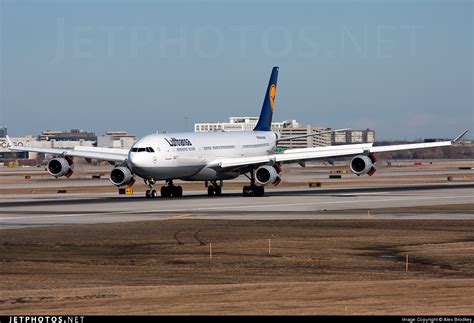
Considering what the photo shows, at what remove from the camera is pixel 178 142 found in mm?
79125

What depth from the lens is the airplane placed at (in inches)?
3017

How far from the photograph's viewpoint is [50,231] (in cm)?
5000

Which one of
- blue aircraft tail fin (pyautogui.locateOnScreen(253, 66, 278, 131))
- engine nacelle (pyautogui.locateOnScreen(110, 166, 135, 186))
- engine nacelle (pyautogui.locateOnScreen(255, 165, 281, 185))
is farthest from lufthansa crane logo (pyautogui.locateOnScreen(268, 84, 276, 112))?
engine nacelle (pyautogui.locateOnScreen(110, 166, 135, 186))

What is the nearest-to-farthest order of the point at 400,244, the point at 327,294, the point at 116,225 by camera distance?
the point at 327,294
the point at 400,244
the point at 116,225

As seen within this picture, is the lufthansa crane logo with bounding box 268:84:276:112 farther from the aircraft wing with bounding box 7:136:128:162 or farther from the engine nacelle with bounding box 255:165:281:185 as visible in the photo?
the engine nacelle with bounding box 255:165:281:185

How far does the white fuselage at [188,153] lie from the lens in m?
75.8

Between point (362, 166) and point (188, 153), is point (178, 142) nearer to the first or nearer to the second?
point (188, 153)

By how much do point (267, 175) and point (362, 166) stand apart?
27.0 ft

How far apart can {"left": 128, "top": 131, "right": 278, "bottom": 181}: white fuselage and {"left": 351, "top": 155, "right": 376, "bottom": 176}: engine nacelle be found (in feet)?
30.5

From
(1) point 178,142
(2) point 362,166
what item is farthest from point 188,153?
(2) point 362,166

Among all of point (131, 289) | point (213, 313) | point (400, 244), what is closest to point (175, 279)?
point (131, 289)

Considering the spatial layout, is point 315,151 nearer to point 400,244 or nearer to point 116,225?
point 116,225

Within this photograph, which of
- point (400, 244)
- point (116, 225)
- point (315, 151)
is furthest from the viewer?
point (315, 151)

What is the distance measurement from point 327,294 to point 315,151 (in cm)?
5460
